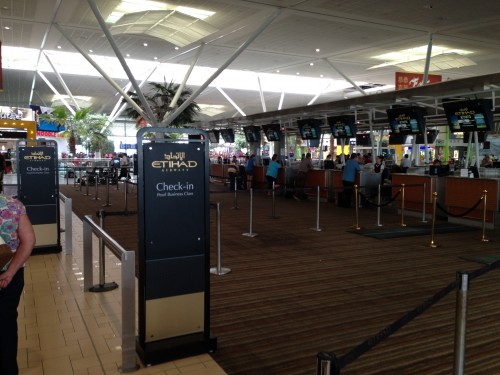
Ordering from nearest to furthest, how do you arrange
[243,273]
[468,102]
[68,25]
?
[243,273] → [468,102] → [68,25]

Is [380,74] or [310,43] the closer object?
[310,43]

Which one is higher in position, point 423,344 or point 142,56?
point 142,56

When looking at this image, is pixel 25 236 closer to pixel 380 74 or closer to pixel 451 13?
pixel 451 13

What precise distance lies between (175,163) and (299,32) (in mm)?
13237

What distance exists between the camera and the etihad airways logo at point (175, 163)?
12.5 feet

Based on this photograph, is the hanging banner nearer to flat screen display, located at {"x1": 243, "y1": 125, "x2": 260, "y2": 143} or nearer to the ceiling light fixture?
the ceiling light fixture

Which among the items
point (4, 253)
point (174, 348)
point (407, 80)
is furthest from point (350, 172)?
point (4, 253)

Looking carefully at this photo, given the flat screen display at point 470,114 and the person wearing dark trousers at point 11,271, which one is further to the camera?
the flat screen display at point 470,114

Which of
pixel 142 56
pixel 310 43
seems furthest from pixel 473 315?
pixel 142 56

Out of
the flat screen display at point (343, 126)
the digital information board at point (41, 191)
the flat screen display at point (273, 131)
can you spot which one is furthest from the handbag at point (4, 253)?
the flat screen display at point (273, 131)

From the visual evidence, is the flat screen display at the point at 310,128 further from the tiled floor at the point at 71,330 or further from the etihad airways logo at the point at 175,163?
the etihad airways logo at the point at 175,163

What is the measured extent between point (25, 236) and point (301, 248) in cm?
599

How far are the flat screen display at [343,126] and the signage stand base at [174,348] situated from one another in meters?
14.2

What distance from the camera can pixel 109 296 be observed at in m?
5.64
